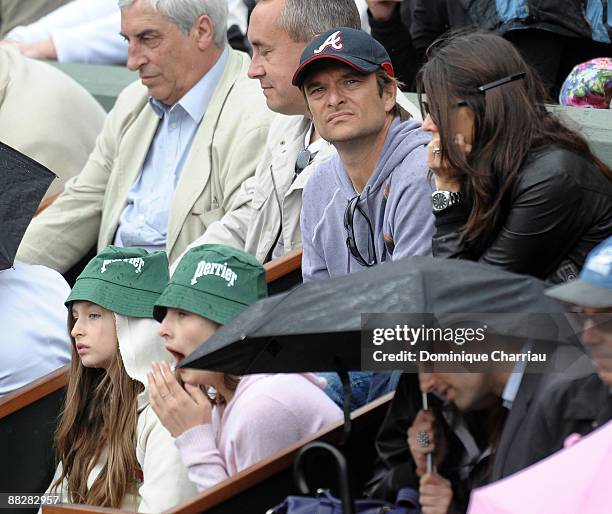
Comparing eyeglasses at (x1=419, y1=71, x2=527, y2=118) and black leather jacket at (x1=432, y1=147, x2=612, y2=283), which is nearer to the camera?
black leather jacket at (x1=432, y1=147, x2=612, y2=283)

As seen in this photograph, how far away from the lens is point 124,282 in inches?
191

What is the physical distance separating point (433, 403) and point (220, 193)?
8.53ft

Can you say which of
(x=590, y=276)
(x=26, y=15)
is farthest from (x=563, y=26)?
(x=26, y=15)

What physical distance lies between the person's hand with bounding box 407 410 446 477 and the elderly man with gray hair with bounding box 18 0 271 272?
2.51 m

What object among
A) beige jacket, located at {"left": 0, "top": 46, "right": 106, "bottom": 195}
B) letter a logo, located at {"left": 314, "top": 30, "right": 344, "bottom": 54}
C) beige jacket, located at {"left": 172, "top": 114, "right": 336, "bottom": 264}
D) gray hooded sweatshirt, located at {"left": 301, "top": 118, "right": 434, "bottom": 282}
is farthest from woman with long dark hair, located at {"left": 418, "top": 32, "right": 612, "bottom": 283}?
beige jacket, located at {"left": 0, "top": 46, "right": 106, "bottom": 195}

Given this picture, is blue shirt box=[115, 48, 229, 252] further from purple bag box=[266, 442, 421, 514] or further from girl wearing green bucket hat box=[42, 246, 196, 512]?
purple bag box=[266, 442, 421, 514]

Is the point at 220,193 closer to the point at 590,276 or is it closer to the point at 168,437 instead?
the point at 168,437

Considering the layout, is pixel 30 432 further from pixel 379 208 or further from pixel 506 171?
pixel 506 171

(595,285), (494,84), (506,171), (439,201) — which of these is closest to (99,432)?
(439,201)

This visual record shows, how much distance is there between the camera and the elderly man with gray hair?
6.09 metres

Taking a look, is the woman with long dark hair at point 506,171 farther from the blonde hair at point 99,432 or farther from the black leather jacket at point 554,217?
the blonde hair at point 99,432

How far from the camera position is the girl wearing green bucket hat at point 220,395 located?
13.6ft

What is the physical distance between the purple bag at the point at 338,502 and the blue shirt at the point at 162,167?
272cm

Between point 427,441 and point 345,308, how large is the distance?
451mm
